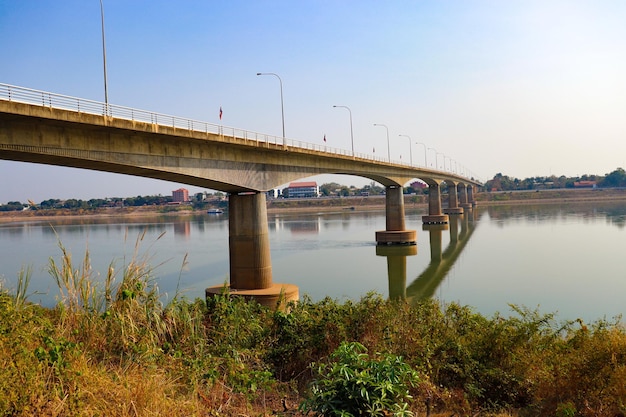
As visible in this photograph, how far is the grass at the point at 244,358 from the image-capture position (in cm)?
529

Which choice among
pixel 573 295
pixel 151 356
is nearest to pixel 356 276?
pixel 573 295

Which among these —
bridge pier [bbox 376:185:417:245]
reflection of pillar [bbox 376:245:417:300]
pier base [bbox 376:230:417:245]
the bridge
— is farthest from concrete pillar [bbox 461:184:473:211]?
the bridge

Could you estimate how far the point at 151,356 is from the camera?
701cm

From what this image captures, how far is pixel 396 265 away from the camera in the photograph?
37.2m

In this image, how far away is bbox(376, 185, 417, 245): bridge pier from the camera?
4862cm

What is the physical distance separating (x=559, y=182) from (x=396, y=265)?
164517mm

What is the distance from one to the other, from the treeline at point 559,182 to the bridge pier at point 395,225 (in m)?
122

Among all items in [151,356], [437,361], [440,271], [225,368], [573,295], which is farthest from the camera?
[440,271]

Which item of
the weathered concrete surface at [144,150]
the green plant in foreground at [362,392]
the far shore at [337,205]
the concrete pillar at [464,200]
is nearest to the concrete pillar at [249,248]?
the weathered concrete surface at [144,150]

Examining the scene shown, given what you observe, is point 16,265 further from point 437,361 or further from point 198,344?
point 437,361

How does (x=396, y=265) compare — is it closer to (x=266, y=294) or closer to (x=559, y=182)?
(x=266, y=294)

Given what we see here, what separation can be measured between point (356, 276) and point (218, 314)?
813 inches

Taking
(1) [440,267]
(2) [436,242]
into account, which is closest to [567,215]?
(2) [436,242]

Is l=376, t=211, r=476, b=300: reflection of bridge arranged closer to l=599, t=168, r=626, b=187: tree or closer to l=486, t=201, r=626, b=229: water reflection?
l=486, t=201, r=626, b=229: water reflection
